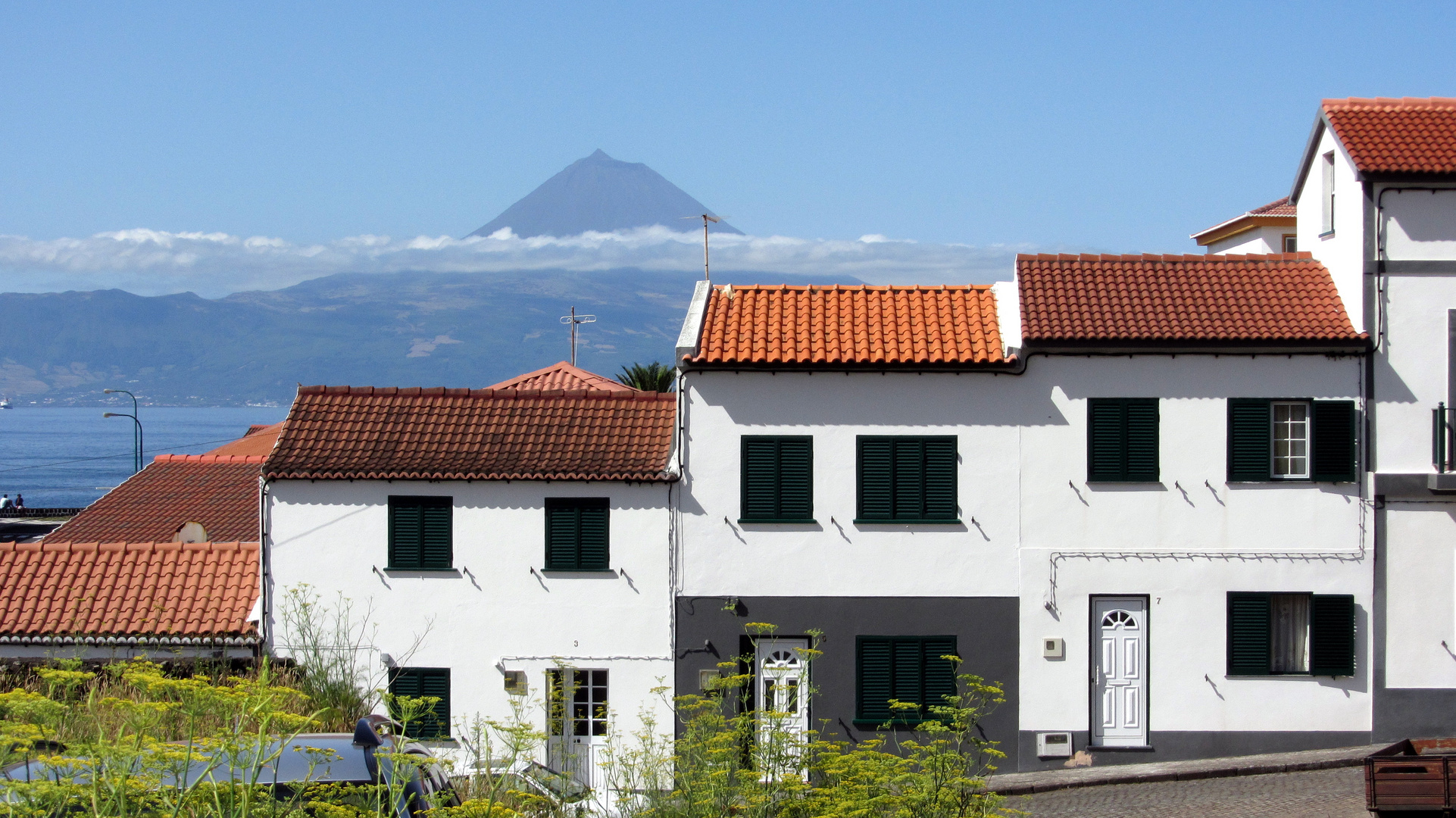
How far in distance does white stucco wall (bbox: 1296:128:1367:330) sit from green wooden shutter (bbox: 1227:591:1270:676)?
4757 mm

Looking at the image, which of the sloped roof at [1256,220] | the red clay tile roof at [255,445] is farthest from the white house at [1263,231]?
the red clay tile roof at [255,445]

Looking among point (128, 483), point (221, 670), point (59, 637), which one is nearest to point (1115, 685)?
point (221, 670)

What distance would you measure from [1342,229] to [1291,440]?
3675 mm

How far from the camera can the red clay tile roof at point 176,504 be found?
27094 mm

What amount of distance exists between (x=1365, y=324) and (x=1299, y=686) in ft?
19.0

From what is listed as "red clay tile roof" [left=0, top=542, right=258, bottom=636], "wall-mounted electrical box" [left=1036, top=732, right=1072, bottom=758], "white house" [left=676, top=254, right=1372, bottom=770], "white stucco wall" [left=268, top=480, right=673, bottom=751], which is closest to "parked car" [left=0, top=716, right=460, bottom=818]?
"white stucco wall" [left=268, top=480, right=673, bottom=751]

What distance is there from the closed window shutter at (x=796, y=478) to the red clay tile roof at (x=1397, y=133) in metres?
9.68

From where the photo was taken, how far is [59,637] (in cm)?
1908

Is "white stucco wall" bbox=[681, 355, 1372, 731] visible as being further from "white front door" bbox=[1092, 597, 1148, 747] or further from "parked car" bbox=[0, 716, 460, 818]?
"parked car" bbox=[0, 716, 460, 818]

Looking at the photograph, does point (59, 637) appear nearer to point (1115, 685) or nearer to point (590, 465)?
point (590, 465)

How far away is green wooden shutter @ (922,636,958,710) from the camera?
19.3 m

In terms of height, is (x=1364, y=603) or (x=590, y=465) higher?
(x=590, y=465)

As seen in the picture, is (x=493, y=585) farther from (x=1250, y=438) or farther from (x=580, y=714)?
(x=1250, y=438)

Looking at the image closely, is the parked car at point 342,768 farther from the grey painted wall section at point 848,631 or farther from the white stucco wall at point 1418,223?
the white stucco wall at point 1418,223
